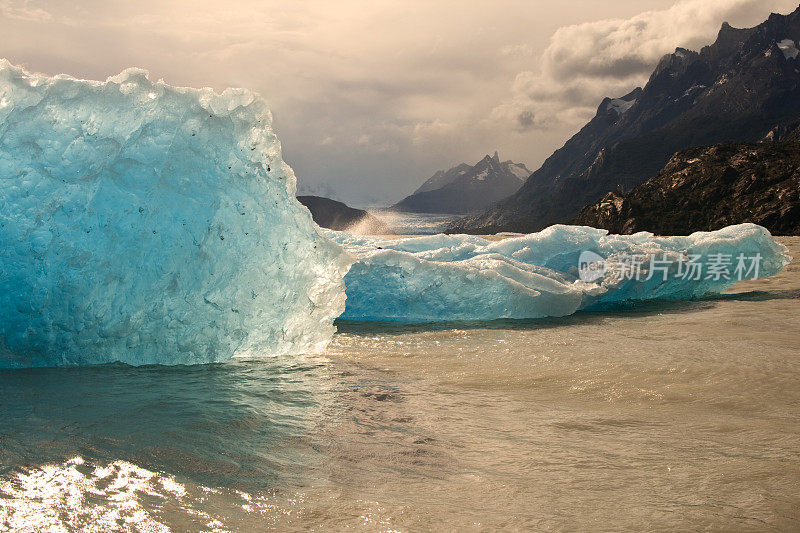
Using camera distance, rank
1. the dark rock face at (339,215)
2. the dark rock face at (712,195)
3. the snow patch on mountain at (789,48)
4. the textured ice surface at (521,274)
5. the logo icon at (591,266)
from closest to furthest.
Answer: the textured ice surface at (521,274) → the logo icon at (591,266) → the dark rock face at (712,195) → the dark rock face at (339,215) → the snow patch on mountain at (789,48)

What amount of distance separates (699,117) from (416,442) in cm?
13531

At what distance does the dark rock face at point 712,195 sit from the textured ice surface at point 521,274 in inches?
1030

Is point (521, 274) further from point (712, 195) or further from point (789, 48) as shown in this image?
point (789, 48)

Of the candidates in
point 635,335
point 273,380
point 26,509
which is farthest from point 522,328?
point 26,509

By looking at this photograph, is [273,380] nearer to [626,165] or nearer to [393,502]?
[393,502]

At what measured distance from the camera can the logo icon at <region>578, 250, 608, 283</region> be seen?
1033cm

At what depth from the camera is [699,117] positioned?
120 m

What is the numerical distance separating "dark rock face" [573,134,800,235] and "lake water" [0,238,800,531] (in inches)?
1349

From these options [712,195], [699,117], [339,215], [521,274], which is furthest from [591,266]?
[699,117]

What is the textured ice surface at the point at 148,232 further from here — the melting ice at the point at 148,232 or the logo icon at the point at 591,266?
the logo icon at the point at 591,266

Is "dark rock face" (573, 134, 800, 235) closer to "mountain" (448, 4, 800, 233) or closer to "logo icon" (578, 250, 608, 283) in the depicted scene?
"logo icon" (578, 250, 608, 283)

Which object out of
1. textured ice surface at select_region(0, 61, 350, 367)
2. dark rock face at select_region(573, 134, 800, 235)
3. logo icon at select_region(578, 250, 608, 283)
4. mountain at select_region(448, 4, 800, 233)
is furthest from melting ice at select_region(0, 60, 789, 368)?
mountain at select_region(448, 4, 800, 233)

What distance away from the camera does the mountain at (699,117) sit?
110750 millimetres

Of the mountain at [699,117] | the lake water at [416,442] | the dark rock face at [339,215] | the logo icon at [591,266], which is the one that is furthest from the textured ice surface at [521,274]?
the mountain at [699,117]
